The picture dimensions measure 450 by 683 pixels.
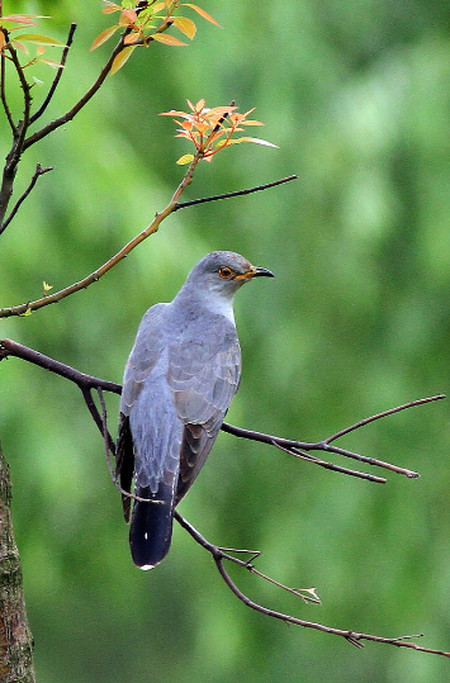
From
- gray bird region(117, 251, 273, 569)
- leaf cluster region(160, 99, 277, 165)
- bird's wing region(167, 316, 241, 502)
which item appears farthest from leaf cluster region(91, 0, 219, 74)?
bird's wing region(167, 316, 241, 502)

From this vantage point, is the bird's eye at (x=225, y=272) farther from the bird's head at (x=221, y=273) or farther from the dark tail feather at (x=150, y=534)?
the dark tail feather at (x=150, y=534)

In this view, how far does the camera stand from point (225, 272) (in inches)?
174

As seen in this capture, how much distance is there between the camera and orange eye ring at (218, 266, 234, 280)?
4418 millimetres

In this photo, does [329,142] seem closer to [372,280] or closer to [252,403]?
[372,280]

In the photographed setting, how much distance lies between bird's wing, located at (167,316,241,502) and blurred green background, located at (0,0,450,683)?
198 cm

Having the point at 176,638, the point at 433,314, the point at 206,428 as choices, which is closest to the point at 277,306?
the point at 433,314

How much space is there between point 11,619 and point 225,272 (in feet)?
7.04

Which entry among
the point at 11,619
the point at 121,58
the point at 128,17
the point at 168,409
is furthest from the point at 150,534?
the point at 128,17

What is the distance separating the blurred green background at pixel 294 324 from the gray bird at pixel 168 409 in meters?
1.92

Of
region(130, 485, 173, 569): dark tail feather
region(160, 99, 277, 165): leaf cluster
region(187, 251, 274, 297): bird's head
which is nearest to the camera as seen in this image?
region(160, 99, 277, 165): leaf cluster

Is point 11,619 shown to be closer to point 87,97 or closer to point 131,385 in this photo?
point 131,385

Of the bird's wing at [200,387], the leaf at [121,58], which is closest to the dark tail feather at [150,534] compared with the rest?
the bird's wing at [200,387]

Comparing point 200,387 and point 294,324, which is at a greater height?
point 200,387

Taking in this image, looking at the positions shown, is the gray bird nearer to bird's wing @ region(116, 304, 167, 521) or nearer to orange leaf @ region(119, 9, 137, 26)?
bird's wing @ region(116, 304, 167, 521)
